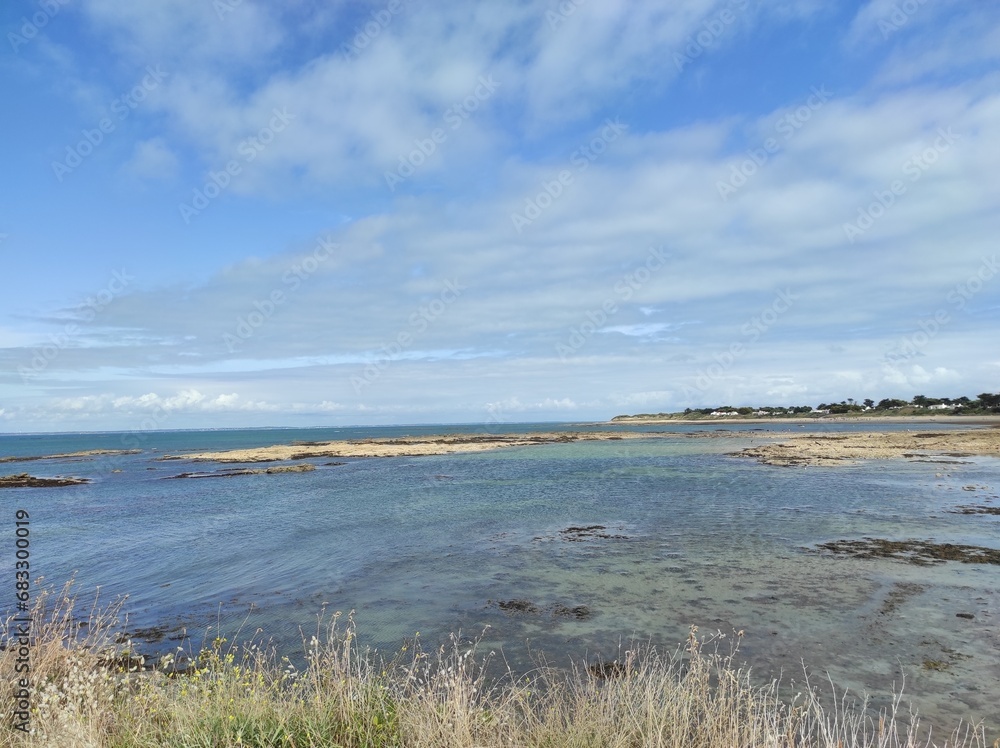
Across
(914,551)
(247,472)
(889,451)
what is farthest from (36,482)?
(889,451)

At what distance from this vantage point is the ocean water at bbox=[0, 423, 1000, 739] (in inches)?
426

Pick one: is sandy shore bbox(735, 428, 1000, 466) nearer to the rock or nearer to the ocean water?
the ocean water

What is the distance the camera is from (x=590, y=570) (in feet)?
55.2

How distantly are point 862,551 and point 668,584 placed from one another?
24.0ft

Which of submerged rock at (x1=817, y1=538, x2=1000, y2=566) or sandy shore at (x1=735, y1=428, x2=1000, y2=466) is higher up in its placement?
submerged rock at (x1=817, y1=538, x2=1000, y2=566)

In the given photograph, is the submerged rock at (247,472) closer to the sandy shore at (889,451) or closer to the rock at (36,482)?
the rock at (36,482)

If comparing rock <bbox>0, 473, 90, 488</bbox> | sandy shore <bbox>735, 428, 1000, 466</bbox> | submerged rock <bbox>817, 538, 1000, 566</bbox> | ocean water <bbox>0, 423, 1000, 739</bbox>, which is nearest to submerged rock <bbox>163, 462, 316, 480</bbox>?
rock <bbox>0, 473, 90, 488</bbox>

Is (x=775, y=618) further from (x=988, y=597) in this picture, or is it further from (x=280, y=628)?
(x=280, y=628)

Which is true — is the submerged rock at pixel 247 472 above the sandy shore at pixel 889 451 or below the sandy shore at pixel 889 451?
below

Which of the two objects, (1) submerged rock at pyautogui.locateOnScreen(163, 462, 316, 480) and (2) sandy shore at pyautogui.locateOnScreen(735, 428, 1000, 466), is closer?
(2) sandy shore at pyautogui.locateOnScreen(735, 428, 1000, 466)

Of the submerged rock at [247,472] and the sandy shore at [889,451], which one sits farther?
the submerged rock at [247,472]

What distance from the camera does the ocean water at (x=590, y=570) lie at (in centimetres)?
1082

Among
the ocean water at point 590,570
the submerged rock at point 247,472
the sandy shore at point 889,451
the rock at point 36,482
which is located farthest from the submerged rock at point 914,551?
the rock at point 36,482

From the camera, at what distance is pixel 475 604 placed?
1392 centimetres
